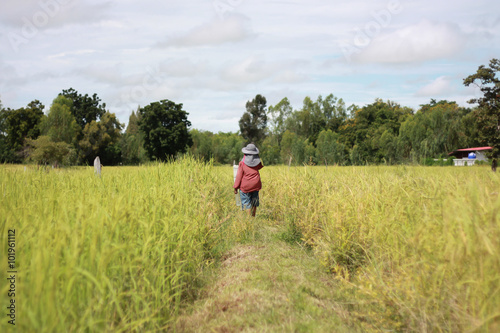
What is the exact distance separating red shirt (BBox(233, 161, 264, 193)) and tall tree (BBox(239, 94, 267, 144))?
59749 mm

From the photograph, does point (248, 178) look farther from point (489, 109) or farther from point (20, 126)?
point (20, 126)

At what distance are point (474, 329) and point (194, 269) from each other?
10.2 ft

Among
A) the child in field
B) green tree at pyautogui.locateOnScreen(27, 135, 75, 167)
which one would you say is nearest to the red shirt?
the child in field

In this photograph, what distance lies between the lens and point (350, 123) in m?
77.2

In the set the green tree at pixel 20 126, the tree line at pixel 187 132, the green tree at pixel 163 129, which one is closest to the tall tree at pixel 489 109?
the tree line at pixel 187 132

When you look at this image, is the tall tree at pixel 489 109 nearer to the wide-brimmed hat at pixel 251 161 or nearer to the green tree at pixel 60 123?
the wide-brimmed hat at pixel 251 161

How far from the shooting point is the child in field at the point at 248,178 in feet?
27.3

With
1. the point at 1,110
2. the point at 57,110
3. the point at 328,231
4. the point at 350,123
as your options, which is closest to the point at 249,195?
the point at 328,231

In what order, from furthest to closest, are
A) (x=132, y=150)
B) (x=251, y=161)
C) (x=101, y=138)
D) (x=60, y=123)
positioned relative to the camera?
(x=132, y=150) → (x=101, y=138) → (x=60, y=123) → (x=251, y=161)

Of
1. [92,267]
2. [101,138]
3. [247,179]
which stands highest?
[101,138]

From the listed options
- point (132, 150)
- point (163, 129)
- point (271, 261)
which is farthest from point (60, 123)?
point (271, 261)

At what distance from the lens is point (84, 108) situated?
59156 millimetres

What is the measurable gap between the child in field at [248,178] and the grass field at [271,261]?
2.13 m

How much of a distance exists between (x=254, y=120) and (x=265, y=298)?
65.7m
